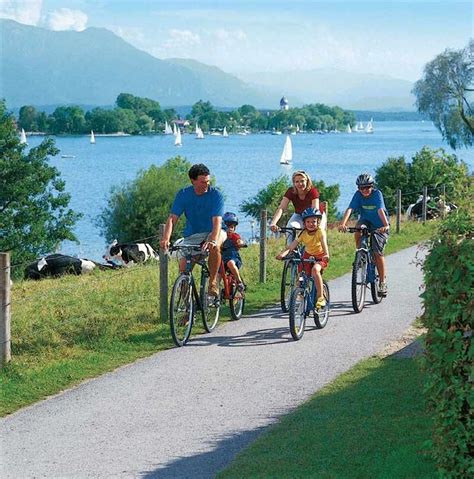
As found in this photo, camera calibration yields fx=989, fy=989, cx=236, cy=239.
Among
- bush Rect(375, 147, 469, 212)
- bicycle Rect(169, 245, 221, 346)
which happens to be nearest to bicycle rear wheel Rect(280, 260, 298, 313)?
bicycle Rect(169, 245, 221, 346)

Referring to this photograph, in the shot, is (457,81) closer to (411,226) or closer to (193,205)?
Result: (411,226)

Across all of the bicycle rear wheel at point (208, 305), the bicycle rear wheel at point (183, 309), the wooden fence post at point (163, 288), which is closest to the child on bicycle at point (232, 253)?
the bicycle rear wheel at point (208, 305)

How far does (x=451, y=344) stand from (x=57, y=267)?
2314 cm

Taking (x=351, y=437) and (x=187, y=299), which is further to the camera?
(x=187, y=299)

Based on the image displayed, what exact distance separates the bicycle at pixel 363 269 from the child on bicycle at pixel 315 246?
1.44m

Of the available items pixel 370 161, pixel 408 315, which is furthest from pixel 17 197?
pixel 370 161

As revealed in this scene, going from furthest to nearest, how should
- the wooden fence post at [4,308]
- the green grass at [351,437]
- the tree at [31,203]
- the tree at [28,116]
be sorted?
1. the tree at [28,116]
2. the tree at [31,203]
3. the wooden fence post at [4,308]
4. the green grass at [351,437]

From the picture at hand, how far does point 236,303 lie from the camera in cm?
1277

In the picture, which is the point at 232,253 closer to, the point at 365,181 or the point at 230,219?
the point at 230,219

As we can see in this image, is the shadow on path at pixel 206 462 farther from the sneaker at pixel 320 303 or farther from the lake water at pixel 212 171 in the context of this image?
the lake water at pixel 212 171

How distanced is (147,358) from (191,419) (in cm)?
248

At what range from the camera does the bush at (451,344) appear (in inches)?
211

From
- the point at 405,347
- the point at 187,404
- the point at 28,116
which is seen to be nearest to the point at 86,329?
the point at 187,404

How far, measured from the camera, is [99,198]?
8081cm
